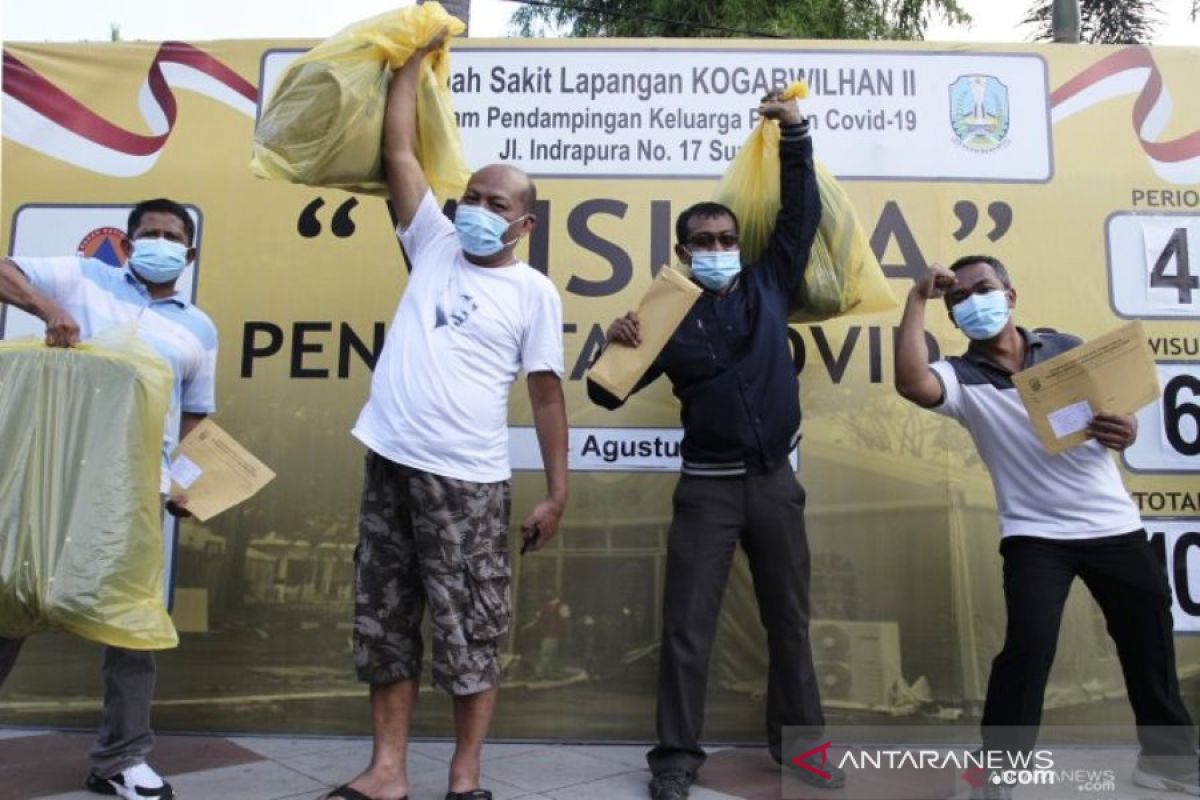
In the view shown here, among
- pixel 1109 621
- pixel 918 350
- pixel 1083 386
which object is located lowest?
pixel 1109 621

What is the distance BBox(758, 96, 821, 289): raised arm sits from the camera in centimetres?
265

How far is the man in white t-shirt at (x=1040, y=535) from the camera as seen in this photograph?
7.77ft

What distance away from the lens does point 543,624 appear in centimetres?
318

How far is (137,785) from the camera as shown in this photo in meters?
2.38

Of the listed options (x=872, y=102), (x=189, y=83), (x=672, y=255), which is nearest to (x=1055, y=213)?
(x=872, y=102)

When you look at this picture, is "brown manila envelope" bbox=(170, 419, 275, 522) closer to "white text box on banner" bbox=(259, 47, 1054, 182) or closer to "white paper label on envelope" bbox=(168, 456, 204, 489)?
"white paper label on envelope" bbox=(168, 456, 204, 489)

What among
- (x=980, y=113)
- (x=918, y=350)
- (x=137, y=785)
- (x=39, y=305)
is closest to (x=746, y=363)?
(x=918, y=350)

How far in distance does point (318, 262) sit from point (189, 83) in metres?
0.90

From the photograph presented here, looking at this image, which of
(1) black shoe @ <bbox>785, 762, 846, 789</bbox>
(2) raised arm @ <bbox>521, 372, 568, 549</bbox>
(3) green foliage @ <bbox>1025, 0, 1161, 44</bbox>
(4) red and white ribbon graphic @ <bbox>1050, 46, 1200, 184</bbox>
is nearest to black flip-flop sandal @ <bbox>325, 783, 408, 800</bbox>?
(2) raised arm @ <bbox>521, 372, 568, 549</bbox>

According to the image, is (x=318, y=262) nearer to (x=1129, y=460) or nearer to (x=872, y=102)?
(x=872, y=102)

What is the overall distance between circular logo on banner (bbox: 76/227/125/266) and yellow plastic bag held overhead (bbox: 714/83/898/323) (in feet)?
7.61

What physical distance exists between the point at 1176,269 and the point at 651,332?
2172 mm

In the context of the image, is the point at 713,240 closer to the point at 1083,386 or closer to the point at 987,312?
the point at 987,312

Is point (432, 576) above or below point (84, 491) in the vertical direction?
below
